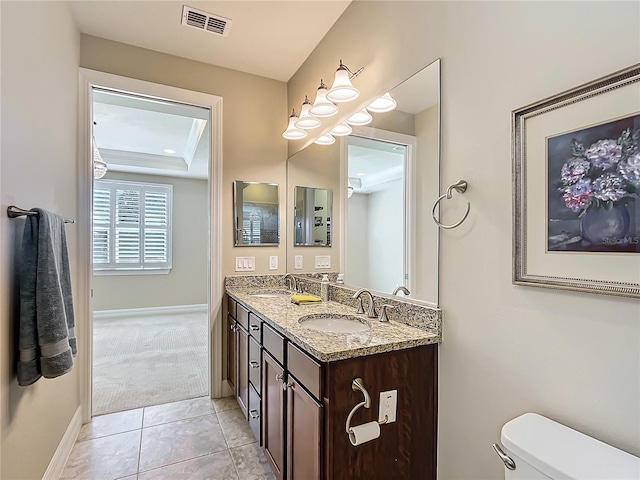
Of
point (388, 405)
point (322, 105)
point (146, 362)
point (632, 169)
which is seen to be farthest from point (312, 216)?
point (146, 362)

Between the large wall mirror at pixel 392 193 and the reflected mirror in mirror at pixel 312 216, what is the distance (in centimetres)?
10

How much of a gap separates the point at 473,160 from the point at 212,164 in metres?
2.01

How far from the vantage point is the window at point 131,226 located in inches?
215

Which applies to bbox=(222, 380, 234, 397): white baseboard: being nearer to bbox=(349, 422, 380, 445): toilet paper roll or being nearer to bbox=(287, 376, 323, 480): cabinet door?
bbox=(287, 376, 323, 480): cabinet door

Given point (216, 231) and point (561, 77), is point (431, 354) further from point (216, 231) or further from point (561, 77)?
point (216, 231)

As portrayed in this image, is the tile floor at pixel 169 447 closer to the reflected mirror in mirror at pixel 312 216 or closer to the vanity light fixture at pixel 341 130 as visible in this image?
the reflected mirror in mirror at pixel 312 216

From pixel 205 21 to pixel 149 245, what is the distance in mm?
4600

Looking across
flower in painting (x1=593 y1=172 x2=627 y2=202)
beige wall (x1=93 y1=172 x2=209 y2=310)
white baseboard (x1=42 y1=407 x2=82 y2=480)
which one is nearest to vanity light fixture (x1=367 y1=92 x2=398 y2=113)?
flower in painting (x1=593 y1=172 x2=627 y2=202)

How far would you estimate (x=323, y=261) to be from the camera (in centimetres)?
242

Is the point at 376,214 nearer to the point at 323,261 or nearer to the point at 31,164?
the point at 323,261

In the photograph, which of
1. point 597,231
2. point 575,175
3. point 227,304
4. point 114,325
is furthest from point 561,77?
point 114,325

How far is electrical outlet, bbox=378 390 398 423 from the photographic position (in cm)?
126

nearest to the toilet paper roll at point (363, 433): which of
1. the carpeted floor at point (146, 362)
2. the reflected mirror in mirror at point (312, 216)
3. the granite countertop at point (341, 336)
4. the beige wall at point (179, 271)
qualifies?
the granite countertop at point (341, 336)

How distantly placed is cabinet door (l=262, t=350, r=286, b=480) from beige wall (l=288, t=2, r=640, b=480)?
0.71m
